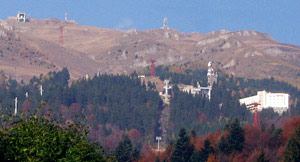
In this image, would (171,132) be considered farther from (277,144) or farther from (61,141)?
(61,141)

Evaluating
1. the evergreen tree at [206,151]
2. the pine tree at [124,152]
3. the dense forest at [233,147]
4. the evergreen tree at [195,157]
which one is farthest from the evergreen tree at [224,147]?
the pine tree at [124,152]

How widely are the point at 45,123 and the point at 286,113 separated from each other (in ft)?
499

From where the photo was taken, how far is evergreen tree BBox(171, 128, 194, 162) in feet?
356

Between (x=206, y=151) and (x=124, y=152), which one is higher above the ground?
(x=206, y=151)

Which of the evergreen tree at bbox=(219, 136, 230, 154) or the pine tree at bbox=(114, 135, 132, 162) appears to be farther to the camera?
the evergreen tree at bbox=(219, 136, 230, 154)

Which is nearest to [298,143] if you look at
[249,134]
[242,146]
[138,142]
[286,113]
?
[242,146]

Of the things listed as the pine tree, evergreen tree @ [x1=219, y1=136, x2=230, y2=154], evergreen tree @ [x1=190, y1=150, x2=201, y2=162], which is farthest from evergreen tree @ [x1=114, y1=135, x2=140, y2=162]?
evergreen tree @ [x1=219, y1=136, x2=230, y2=154]

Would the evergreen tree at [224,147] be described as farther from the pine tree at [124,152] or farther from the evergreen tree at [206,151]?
the pine tree at [124,152]

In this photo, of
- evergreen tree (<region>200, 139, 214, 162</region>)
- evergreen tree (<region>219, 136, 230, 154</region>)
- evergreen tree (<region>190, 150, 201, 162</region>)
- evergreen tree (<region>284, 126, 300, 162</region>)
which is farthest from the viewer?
evergreen tree (<region>219, 136, 230, 154</region>)

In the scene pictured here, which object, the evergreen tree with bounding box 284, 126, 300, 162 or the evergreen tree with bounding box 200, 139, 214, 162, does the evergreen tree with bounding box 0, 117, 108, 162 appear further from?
the evergreen tree with bounding box 200, 139, 214, 162

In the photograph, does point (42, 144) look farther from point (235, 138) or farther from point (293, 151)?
point (235, 138)

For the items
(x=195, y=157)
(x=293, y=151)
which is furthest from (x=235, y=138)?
(x=293, y=151)

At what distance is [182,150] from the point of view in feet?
366

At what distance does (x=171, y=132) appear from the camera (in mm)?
194625
